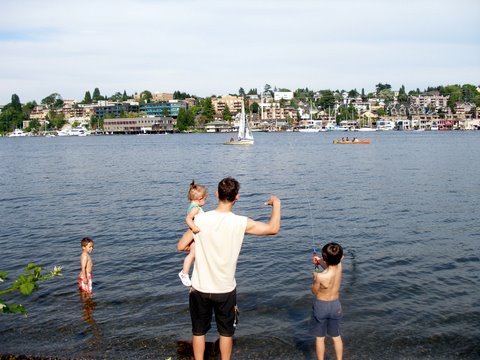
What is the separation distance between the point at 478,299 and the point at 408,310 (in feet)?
6.70

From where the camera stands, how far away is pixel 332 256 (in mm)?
7656

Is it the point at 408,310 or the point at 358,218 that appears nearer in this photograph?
the point at 408,310

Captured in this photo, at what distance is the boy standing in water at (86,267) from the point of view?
1254cm

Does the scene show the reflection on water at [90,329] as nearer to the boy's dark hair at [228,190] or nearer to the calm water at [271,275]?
the calm water at [271,275]

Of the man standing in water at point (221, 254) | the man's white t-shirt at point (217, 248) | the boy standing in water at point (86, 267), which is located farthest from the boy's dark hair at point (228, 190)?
the boy standing in water at point (86, 267)

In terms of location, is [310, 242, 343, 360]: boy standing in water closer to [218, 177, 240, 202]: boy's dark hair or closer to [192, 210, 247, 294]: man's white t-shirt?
[192, 210, 247, 294]: man's white t-shirt

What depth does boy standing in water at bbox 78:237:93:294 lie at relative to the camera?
12.5 metres

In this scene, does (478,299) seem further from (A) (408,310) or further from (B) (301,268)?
(B) (301,268)

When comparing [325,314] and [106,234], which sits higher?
[325,314]

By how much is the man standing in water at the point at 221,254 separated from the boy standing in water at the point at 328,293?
134 cm

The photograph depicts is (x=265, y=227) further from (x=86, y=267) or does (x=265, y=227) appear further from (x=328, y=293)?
(x=86, y=267)

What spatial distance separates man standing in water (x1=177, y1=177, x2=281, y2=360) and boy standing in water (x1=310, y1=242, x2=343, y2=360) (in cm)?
134

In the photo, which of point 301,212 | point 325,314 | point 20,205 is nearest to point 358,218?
point 301,212

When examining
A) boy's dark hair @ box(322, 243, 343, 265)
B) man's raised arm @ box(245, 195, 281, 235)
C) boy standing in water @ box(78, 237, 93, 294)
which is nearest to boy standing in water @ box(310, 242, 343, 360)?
boy's dark hair @ box(322, 243, 343, 265)
